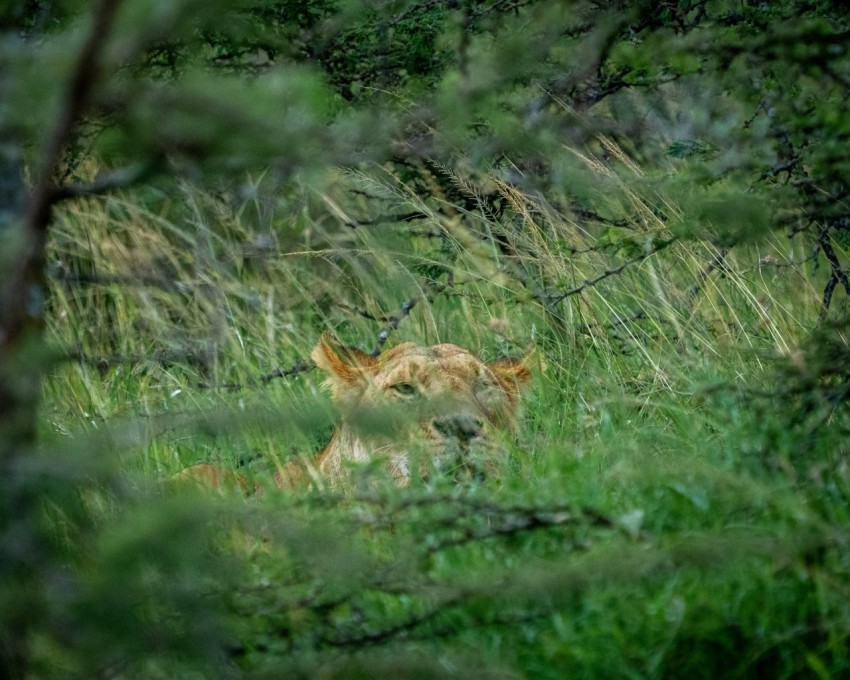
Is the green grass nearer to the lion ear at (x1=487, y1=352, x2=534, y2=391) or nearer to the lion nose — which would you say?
the lion ear at (x1=487, y1=352, x2=534, y2=391)

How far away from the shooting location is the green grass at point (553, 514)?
6.62 ft

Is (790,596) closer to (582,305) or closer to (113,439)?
(113,439)

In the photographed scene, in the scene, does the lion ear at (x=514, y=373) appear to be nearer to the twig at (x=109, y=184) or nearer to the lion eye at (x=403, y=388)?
the lion eye at (x=403, y=388)

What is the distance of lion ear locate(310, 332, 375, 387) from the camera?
14.3 ft

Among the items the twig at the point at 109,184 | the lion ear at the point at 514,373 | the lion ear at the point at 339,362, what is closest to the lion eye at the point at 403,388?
the lion ear at the point at 339,362

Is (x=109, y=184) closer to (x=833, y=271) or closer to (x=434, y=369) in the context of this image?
(x=434, y=369)

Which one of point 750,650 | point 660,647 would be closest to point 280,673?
point 660,647

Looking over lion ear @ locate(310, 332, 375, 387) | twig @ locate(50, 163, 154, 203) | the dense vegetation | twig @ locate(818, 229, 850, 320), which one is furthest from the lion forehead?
twig @ locate(50, 163, 154, 203)

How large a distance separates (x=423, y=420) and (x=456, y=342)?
2241mm

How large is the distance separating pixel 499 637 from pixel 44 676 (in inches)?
36.4

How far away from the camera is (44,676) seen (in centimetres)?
196

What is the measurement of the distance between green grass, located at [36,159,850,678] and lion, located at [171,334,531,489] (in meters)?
0.11

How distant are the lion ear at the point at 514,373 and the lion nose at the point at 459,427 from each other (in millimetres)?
480

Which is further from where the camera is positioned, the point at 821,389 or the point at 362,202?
the point at 362,202
